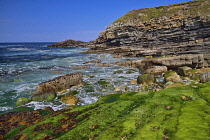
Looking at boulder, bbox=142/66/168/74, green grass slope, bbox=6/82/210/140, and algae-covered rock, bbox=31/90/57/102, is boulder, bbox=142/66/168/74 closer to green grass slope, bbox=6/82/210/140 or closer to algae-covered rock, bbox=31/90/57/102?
green grass slope, bbox=6/82/210/140

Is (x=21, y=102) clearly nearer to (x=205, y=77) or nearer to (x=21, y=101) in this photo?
(x=21, y=101)

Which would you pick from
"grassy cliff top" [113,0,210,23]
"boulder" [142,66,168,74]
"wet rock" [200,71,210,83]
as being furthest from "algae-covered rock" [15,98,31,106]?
"grassy cliff top" [113,0,210,23]

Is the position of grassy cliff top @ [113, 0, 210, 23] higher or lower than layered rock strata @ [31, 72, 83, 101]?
higher

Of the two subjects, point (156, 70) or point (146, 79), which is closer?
point (146, 79)

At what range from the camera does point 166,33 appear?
72.5m

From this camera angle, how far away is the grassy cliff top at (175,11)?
7336 centimetres

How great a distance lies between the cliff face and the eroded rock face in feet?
147

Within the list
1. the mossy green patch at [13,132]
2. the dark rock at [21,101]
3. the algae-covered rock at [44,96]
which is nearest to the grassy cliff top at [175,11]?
the algae-covered rock at [44,96]

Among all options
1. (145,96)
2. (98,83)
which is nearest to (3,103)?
Answer: (98,83)

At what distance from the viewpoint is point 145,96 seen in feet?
51.1

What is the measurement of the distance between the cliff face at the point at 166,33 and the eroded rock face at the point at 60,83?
147 ft

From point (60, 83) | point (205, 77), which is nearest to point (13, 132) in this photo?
point (60, 83)

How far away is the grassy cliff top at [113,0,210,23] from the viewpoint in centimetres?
7336

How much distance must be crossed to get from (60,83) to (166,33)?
63.1 m
